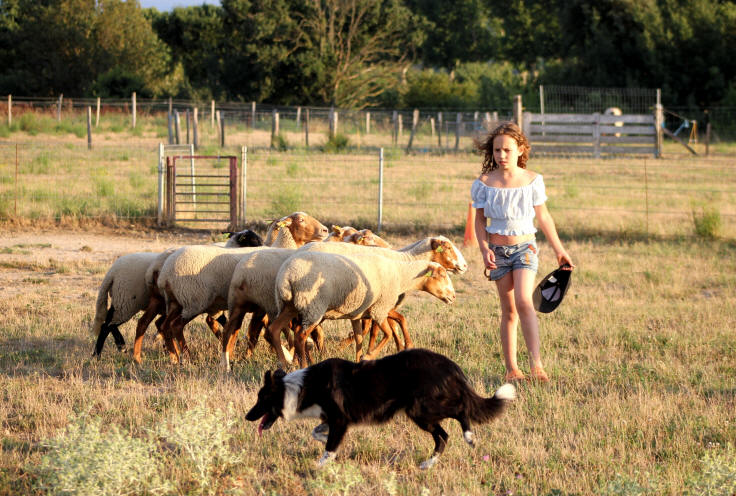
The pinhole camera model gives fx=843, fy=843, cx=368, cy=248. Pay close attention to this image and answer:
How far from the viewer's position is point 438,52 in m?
68.4

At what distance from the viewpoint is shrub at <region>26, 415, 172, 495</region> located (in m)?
4.32

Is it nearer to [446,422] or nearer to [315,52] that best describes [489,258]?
[446,422]

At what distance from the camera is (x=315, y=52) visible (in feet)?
147

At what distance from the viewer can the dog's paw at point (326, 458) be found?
16.0 ft

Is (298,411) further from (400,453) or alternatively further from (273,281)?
(273,281)

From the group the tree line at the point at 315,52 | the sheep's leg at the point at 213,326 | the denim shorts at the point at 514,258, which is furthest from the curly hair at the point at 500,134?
the tree line at the point at 315,52

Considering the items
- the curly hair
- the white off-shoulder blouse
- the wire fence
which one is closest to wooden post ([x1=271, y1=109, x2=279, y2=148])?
the wire fence

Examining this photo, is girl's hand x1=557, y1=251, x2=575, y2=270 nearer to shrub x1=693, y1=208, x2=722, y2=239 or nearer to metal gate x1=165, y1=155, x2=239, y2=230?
shrub x1=693, y1=208, x2=722, y2=239

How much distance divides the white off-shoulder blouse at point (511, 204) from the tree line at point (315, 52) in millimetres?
33284

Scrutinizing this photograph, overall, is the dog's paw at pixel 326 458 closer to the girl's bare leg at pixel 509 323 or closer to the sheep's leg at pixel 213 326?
the girl's bare leg at pixel 509 323

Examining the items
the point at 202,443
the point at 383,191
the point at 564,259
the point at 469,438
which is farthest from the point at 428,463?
the point at 383,191

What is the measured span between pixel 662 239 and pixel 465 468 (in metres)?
10.3

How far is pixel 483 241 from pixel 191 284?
107 inches

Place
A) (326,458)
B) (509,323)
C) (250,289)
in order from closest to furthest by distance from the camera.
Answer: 1. (326,458)
2. (509,323)
3. (250,289)
